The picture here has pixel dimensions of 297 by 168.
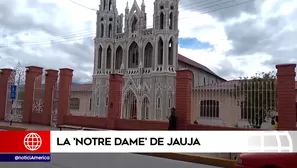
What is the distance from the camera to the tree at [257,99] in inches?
483

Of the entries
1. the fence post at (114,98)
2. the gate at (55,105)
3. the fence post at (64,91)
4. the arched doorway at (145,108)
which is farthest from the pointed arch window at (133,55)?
the fence post at (114,98)

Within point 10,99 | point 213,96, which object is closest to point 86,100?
point 10,99

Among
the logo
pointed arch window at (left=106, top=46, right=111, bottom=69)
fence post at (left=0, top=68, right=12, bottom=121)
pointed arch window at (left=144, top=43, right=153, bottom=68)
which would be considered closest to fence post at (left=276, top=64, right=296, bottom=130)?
the logo

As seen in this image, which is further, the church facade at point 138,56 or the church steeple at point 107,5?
the church steeple at point 107,5

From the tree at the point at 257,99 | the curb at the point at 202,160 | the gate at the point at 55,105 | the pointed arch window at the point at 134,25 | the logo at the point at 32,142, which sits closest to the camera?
the logo at the point at 32,142

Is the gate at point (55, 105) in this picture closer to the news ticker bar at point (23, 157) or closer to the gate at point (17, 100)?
the gate at point (17, 100)

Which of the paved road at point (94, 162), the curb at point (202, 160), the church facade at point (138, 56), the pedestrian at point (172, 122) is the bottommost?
the curb at point (202, 160)

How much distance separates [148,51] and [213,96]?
68.5 feet

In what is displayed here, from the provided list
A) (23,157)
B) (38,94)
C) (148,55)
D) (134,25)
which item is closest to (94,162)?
(23,157)

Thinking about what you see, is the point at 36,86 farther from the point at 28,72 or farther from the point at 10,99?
the point at 10,99

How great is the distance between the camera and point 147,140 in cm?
882

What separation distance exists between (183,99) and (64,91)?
921cm

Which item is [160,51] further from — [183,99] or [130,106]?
[183,99]

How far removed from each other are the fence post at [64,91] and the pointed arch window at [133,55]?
1613 centimetres
